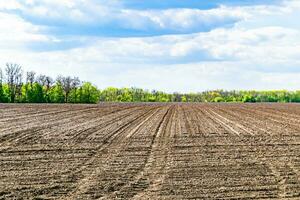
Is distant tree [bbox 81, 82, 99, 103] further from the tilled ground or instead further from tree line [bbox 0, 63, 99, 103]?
the tilled ground

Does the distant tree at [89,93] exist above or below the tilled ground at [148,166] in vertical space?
above

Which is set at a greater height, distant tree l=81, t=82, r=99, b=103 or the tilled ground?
distant tree l=81, t=82, r=99, b=103

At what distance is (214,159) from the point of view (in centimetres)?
1566

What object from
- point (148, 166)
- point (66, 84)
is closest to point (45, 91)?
point (66, 84)

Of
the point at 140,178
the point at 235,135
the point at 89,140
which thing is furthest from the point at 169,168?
the point at 235,135

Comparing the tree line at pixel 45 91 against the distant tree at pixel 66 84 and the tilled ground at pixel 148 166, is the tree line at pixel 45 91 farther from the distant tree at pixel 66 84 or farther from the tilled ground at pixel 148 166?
the tilled ground at pixel 148 166

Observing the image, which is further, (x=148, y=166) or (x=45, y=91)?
Result: (x=45, y=91)

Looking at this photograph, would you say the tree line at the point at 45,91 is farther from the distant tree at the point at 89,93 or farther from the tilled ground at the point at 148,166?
the tilled ground at the point at 148,166

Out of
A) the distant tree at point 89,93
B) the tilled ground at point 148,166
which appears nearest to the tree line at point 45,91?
the distant tree at point 89,93

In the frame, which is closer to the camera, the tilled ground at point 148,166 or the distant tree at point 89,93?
the tilled ground at point 148,166

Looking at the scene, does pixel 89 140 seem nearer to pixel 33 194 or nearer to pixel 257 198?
pixel 33 194

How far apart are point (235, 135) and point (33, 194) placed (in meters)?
13.9

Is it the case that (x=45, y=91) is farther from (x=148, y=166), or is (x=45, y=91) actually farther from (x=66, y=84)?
(x=148, y=166)

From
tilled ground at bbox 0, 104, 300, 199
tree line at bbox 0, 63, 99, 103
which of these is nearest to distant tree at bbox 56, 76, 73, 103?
Result: tree line at bbox 0, 63, 99, 103
